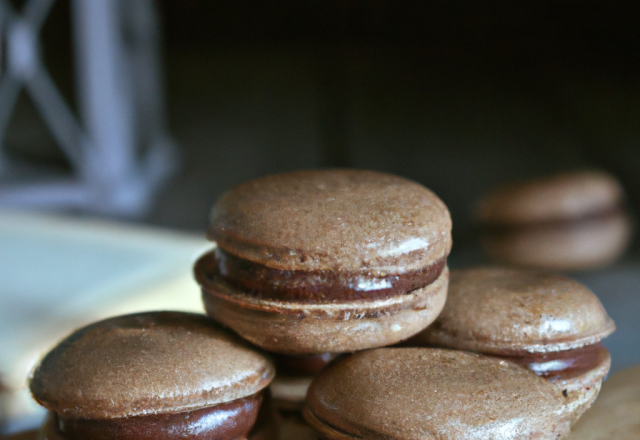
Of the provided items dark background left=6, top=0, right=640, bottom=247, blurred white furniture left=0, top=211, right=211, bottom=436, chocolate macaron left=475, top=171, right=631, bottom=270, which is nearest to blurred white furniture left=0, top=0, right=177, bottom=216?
dark background left=6, top=0, right=640, bottom=247

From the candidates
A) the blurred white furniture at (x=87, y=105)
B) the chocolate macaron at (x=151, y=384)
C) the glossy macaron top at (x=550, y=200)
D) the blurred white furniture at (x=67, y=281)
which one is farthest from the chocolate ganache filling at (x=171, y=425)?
the blurred white furniture at (x=87, y=105)

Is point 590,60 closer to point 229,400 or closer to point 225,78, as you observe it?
point 225,78

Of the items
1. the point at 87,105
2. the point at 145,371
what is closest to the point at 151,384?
the point at 145,371

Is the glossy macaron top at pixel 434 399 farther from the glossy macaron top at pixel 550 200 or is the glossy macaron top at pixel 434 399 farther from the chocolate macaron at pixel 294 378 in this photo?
the glossy macaron top at pixel 550 200

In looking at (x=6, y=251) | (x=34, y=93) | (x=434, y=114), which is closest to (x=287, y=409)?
(x=6, y=251)

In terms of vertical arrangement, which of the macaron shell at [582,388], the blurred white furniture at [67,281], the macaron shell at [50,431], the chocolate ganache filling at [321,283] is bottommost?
the blurred white furniture at [67,281]

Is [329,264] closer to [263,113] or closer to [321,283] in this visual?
[321,283]
